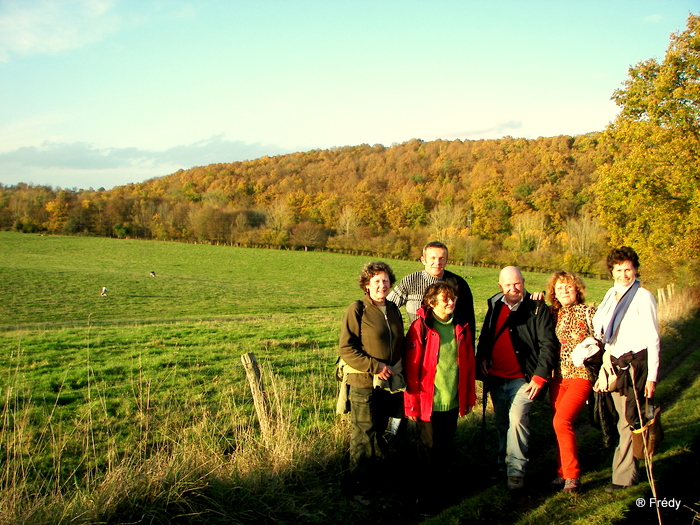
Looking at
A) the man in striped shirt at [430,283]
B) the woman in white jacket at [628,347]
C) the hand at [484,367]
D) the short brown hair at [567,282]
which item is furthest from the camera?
the man in striped shirt at [430,283]

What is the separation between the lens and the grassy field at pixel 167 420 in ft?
12.2

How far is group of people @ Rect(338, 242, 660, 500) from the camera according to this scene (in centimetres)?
432

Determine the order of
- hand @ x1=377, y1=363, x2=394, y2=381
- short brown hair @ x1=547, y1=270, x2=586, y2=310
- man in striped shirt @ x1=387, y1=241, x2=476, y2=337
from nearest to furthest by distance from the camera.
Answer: hand @ x1=377, y1=363, x2=394, y2=381, short brown hair @ x1=547, y1=270, x2=586, y2=310, man in striped shirt @ x1=387, y1=241, x2=476, y2=337

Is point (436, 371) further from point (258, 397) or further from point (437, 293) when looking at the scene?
point (258, 397)

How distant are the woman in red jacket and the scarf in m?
1.21

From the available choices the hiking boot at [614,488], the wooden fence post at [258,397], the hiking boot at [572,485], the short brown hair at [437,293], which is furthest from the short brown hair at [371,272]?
the hiking boot at [614,488]

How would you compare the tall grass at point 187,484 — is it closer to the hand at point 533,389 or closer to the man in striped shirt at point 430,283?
the man in striped shirt at point 430,283

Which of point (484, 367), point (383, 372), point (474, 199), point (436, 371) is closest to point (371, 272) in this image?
point (383, 372)

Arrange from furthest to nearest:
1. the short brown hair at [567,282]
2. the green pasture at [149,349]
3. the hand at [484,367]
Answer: the green pasture at [149,349], the hand at [484,367], the short brown hair at [567,282]

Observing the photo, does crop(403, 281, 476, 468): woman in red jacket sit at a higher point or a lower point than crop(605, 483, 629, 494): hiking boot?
higher

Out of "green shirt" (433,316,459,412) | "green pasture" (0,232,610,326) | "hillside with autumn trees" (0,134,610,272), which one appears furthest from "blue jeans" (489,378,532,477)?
"hillside with autumn trees" (0,134,610,272)

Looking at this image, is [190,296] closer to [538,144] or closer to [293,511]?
[293,511]

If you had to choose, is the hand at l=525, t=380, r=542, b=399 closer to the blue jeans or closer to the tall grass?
the blue jeans

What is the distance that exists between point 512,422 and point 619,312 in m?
1.32
